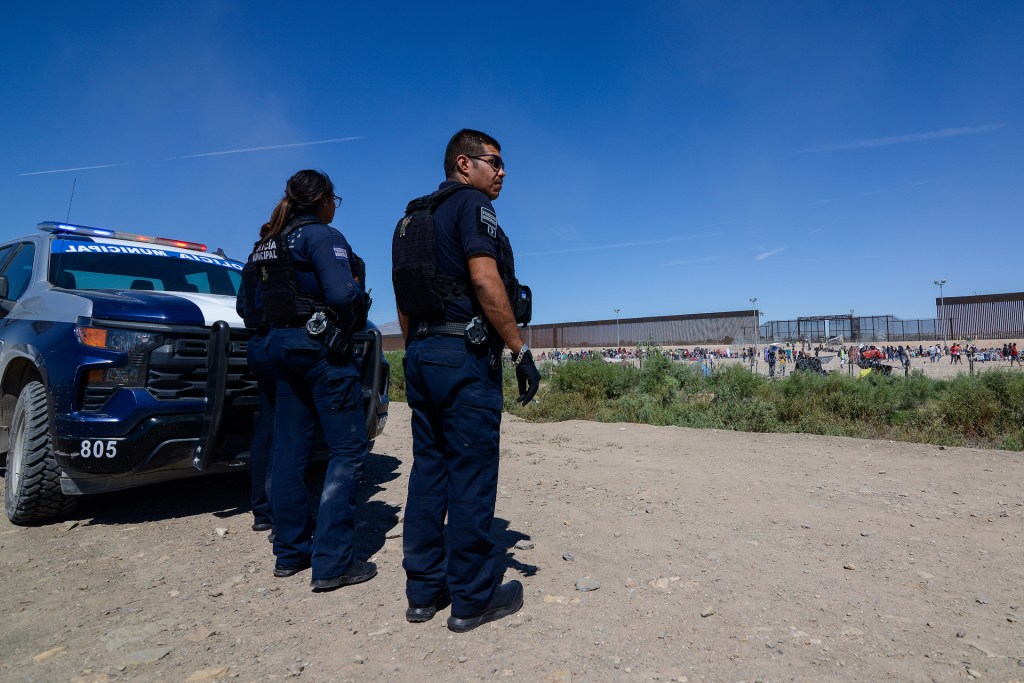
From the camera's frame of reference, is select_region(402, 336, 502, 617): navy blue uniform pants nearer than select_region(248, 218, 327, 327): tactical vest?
Yes

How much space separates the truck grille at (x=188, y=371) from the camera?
338 centimetres

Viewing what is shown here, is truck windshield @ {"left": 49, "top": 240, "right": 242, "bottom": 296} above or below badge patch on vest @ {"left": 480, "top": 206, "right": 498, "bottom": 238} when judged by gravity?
above

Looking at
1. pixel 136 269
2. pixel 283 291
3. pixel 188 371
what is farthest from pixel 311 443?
pixel 136 269

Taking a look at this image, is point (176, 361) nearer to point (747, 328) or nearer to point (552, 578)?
point (552, 578)

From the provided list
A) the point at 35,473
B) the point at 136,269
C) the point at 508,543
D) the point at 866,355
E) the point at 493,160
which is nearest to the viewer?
the point at 493,160

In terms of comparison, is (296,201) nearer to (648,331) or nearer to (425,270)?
(425,270)

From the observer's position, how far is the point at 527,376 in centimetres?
→ 251

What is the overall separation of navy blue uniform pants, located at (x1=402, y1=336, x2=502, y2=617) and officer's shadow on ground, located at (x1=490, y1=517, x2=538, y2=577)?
0.34m

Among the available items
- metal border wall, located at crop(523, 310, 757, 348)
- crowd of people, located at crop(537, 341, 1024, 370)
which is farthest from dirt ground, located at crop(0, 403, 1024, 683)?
metal border wall, located at crop(523, 310, 757, 348)

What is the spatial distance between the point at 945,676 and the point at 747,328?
146 ft

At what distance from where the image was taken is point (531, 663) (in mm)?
2066

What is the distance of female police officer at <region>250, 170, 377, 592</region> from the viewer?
2814 millimetres

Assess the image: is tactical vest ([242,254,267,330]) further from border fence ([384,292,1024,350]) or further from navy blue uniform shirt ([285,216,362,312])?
border fence ([384,292,1024,350])

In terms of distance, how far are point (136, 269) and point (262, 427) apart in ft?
7.02
